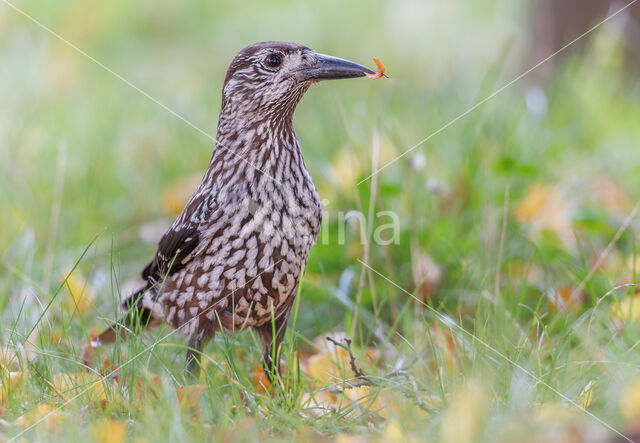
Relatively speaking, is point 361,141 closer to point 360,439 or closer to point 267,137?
point 267,137

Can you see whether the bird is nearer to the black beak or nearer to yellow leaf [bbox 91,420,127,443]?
the black beak

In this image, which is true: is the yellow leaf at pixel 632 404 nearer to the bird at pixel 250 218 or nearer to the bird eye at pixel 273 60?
the bird at pixel 250 218

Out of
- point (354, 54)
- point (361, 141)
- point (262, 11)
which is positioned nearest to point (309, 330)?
point (361, 141)

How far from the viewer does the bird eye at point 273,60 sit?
9.00 feet

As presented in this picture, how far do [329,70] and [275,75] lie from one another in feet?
0.69

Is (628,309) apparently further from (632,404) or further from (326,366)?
(326,366)

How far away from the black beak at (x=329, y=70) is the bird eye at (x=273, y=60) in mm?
93

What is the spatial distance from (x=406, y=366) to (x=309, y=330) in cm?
79

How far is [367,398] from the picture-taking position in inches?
93.7

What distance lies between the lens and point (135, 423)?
2.14 m

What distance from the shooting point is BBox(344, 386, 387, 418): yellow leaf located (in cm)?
230

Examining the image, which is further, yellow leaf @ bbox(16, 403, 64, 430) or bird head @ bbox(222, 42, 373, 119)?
bird head @ bbox(222, 42, 373, 119)

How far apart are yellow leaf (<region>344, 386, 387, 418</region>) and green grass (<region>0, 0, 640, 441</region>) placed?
2cm

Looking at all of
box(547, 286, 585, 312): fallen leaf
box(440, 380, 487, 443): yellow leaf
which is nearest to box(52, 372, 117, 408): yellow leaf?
box(440, 380, 487, 443): yellow leaf
